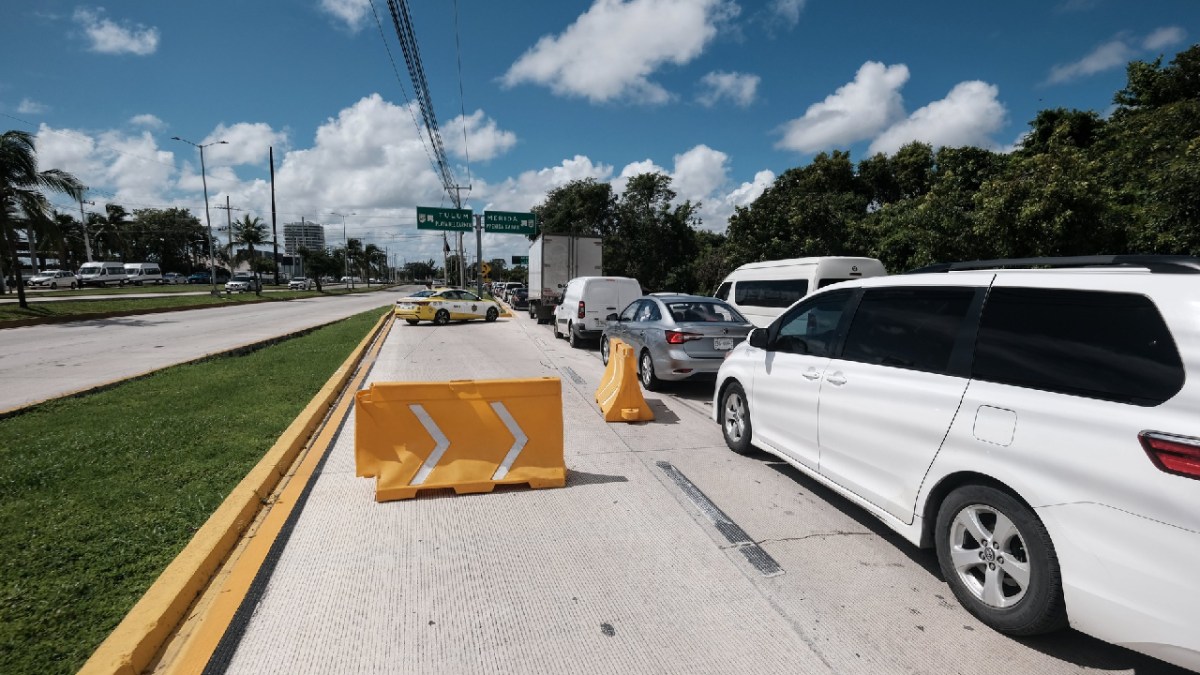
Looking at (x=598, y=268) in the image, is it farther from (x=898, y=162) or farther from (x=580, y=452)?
(x=898, y=162)

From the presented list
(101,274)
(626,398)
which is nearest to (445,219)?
(626,398)

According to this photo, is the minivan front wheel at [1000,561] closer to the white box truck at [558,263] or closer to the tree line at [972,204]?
the tree line at [972,204]

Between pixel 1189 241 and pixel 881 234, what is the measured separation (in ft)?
31.1

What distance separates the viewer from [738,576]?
3.23 metres

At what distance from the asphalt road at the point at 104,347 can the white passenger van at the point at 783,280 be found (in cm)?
1138

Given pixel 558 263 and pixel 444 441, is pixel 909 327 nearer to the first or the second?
pixel 444 441

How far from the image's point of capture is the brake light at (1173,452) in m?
1.98

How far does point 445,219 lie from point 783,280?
2784 centimetres

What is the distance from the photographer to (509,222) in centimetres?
3625

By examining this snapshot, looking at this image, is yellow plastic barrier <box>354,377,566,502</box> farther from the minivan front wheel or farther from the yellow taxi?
the yellow taxi

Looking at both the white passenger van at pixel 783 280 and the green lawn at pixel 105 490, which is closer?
the green lawn at pixel 105 490

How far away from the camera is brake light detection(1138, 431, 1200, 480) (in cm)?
198

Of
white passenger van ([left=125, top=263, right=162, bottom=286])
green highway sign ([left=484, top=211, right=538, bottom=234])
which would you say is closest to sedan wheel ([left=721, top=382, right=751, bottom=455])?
green highway sign ([left=484, top=211, right=538, bottom=234])

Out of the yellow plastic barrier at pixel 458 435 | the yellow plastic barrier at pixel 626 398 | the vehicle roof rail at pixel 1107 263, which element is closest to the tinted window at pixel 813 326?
the vehicle roof rail at pixel 1107 263
